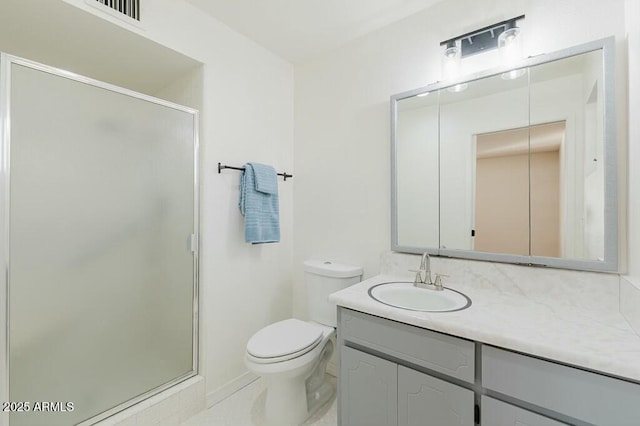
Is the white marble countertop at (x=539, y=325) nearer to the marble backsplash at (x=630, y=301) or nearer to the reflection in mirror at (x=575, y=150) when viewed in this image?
the marble backsplash at (x=630, y=301)

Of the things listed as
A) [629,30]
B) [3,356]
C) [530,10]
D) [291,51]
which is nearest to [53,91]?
[3,356]

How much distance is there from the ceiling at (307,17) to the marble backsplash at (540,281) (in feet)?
4.81

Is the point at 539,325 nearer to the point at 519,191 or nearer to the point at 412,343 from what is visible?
the point at 412,343

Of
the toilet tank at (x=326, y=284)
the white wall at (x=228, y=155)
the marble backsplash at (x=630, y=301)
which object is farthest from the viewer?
the toilet tank at (x=326, y=284)

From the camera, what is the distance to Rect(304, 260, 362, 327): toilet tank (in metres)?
1.79

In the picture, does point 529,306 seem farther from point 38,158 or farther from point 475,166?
point 38,158

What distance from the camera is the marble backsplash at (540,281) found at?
1134 millimetres

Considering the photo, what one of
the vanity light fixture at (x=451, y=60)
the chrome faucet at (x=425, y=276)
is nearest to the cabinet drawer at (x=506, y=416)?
the chrome faucet at (x=425, y=276)

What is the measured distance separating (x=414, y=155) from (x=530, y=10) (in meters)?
0.83

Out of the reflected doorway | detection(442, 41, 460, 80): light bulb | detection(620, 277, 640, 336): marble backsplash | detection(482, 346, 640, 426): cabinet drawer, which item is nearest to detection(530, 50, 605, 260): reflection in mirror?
the reflected doorway

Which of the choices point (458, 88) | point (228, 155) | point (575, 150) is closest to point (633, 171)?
point (575, 150)

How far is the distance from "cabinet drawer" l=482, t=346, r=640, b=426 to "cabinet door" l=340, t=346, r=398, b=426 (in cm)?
38

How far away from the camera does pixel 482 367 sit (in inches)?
37.7

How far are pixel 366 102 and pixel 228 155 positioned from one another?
3.21 feet
